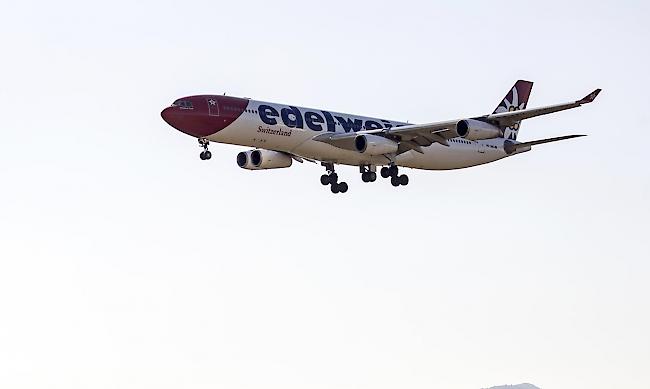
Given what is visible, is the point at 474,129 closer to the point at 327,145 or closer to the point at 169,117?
the point at 327,145

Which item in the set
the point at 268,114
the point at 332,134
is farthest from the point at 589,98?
the point at 268,114

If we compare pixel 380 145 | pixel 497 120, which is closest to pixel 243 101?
pixel 380 145

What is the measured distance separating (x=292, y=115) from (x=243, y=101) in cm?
330

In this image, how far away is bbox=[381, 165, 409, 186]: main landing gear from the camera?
300ft

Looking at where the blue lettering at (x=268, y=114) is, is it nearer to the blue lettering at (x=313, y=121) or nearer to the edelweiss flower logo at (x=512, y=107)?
the blue lettering at (x=313, y=121)

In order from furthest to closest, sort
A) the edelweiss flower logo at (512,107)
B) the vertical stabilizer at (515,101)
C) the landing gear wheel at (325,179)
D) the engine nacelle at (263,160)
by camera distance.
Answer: the vertical stabilizer at (515,101)
the edelweiss flower logo at (512,107)
the landing gear wheel at (325,179)
the engine nacelle at (263,160)

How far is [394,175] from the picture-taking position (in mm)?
91812

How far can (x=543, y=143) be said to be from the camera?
93.4 meters

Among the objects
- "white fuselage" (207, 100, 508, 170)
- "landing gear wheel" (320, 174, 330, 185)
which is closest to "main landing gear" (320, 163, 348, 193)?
"landing gear wheel" (320, 174, 330, 185)

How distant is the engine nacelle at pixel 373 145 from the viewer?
87562 mm

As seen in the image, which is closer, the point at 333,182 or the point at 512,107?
the point at 333,182

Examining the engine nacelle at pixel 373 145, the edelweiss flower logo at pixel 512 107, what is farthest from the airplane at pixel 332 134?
the edelweiss flower logo at pixel 512 107

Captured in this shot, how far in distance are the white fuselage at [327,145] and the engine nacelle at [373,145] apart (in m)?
0.85

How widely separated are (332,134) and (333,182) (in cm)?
579
